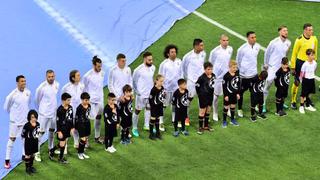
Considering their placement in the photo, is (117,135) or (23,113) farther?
(117,135)

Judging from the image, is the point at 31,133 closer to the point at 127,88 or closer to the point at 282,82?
the point at 127,88

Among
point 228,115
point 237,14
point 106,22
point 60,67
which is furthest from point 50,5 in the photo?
point 228,115

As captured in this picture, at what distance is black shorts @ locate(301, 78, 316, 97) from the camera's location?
1512 cm

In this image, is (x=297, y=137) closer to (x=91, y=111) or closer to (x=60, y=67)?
(x=91, y=111)

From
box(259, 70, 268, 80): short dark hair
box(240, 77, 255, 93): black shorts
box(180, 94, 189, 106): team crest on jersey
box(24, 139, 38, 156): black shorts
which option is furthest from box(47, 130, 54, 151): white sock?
box(259, 70, 268, 80): short dark hair

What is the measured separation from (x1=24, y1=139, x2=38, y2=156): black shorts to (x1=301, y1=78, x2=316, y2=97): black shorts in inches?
238

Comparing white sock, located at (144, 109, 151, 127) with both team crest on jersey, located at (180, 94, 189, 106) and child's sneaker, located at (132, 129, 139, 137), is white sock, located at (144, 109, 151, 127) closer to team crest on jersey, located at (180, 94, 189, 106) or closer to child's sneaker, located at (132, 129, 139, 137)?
child's sneaker, located at (132, 129, 139, 137)

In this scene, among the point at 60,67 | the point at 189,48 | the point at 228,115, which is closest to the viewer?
the point at 228,115

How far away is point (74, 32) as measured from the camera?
60.8 ft

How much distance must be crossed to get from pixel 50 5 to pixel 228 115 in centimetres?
694

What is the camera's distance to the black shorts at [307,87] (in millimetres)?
15125

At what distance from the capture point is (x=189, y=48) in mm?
18562

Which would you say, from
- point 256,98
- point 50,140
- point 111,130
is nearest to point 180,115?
point 111,130

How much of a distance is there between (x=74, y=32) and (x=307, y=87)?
6609 mm
